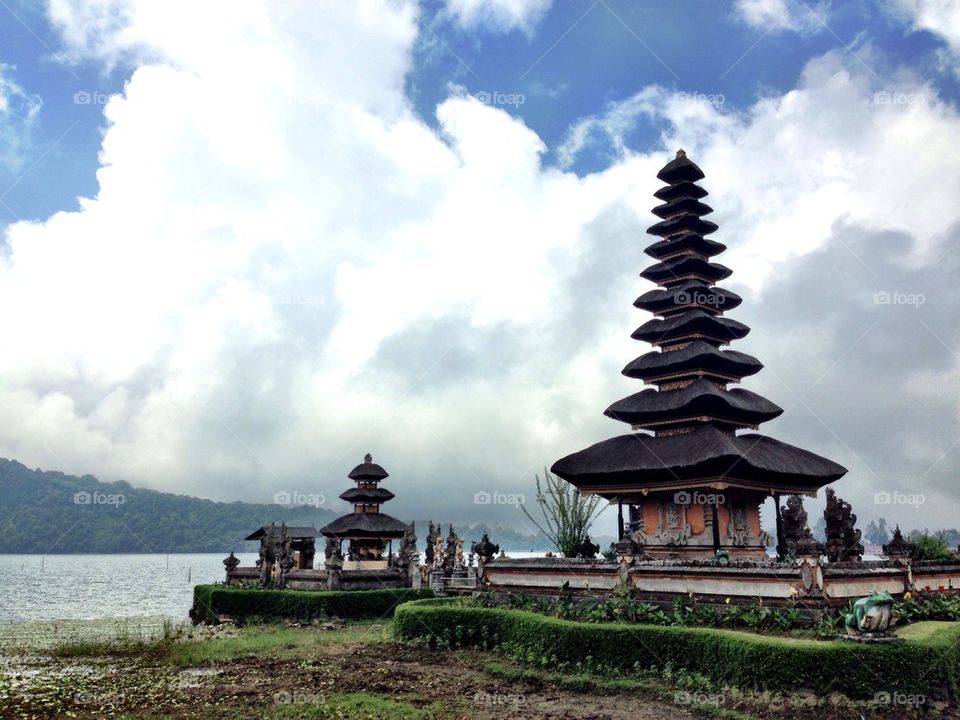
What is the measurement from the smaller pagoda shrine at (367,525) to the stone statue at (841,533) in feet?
75.7

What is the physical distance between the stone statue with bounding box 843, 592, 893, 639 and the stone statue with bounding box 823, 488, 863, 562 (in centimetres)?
949

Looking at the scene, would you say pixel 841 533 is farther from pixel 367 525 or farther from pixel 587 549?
pixel 367 525

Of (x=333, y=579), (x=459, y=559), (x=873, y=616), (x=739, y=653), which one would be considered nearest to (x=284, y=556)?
(x=333, y=579)

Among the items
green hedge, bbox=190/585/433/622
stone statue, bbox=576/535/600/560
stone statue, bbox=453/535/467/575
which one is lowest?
green hedge, bbox=190/585/433/622

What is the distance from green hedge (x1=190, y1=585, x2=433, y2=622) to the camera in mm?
35250

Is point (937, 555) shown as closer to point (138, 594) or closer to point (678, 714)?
point (678, 714)

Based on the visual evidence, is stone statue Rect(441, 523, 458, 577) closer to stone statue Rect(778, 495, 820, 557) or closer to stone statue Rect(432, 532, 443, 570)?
stone statue Rect(432, 532, 443, 570)

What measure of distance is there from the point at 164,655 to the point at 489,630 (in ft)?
35.6

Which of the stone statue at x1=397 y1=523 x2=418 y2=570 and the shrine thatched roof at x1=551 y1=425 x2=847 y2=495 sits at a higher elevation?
the shrine thatched roof at x1=551 y1=425 x2=847 y2=495

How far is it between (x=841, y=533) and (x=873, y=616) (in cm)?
1054

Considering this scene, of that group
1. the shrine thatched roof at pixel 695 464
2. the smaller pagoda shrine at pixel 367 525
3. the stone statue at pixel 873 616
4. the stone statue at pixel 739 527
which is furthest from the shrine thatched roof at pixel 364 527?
the stone statue at pixel 873 616

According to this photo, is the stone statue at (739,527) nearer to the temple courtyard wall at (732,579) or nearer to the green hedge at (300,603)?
the temple courtyard wall at (732,579)

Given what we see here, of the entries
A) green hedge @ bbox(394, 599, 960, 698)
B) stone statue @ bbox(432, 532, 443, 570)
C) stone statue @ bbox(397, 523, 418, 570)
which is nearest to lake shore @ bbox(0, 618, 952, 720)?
green hedge @ bbox(394, 599, 960, 698)

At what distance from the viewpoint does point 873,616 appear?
16125mm
